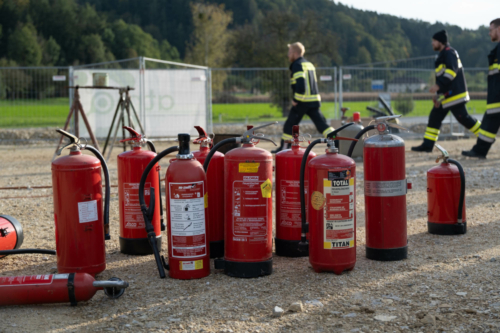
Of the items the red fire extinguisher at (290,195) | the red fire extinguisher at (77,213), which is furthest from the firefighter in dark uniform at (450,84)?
the red fire extinguisher at (77,213)

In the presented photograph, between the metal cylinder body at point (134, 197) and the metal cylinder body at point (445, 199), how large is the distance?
2.50 meters

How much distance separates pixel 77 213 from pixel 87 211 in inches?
2.7

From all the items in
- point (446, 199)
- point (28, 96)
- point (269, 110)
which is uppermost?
point (28, 96)

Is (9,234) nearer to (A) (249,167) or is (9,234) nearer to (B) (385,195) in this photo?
(A) (249,167)

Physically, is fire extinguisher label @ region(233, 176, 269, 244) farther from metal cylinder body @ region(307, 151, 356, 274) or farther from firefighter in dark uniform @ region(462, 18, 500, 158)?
firefighter in dark uniform @ region(462, 18, 500, 158)

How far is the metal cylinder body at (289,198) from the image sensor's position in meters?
4.15

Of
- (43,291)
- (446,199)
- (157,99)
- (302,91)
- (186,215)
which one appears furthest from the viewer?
(157,99)

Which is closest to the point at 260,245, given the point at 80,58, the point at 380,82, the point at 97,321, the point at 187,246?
the point at 187,246

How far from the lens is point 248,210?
12.2ft

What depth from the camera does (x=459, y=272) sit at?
3828 mm

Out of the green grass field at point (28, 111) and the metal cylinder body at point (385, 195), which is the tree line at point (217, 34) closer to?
the green grass field at point (28, 111)

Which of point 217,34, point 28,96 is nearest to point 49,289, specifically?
point 28,96

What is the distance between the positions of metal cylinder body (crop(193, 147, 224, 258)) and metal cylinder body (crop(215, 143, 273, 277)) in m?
→ 0.41

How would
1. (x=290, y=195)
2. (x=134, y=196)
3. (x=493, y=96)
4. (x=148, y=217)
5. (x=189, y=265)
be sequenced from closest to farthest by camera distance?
(x=189, y=265), (x=148, y=217), (x=290, y=195), (x=134, y=196), (x=493, y=96)
